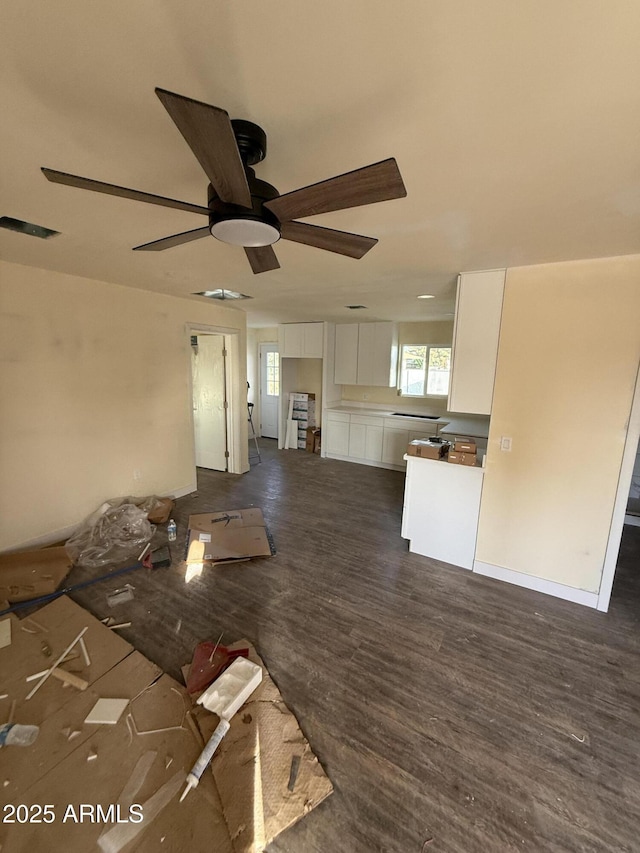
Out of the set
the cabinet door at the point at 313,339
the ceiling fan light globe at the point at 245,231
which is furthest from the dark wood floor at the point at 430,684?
the cabinet door at the point at 313,339

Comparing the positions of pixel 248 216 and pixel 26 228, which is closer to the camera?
pixel 248 216

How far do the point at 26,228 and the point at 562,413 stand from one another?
3793 mm

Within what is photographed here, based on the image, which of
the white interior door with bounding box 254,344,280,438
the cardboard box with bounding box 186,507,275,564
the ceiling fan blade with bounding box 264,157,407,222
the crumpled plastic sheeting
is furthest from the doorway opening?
the ceiling fan blade with bounding box 264,157,407,222

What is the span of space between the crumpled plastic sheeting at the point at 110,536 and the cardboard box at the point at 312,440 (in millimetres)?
3378

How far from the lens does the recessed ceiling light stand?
3795mm

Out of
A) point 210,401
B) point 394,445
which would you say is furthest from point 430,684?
point 210,401

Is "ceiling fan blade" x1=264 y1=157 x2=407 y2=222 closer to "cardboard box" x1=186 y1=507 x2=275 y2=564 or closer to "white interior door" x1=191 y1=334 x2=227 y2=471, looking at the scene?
"cardboard box" x1=186 y1=507 x2=275 y2=564

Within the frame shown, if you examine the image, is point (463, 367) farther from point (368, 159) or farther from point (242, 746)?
point (242, 746)

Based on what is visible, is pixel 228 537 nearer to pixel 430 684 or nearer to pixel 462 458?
pixel 430 684

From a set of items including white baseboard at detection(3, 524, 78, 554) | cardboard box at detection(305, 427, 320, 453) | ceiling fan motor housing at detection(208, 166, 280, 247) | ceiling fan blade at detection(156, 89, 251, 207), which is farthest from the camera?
cardboard box at detection(305, 427, 320, 453)

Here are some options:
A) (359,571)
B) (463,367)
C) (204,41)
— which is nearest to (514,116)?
(204,41)

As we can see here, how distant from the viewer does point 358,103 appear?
105 centimetres

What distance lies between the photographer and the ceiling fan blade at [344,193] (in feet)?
3.24

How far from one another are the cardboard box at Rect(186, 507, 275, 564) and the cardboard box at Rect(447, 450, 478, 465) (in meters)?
1.81
